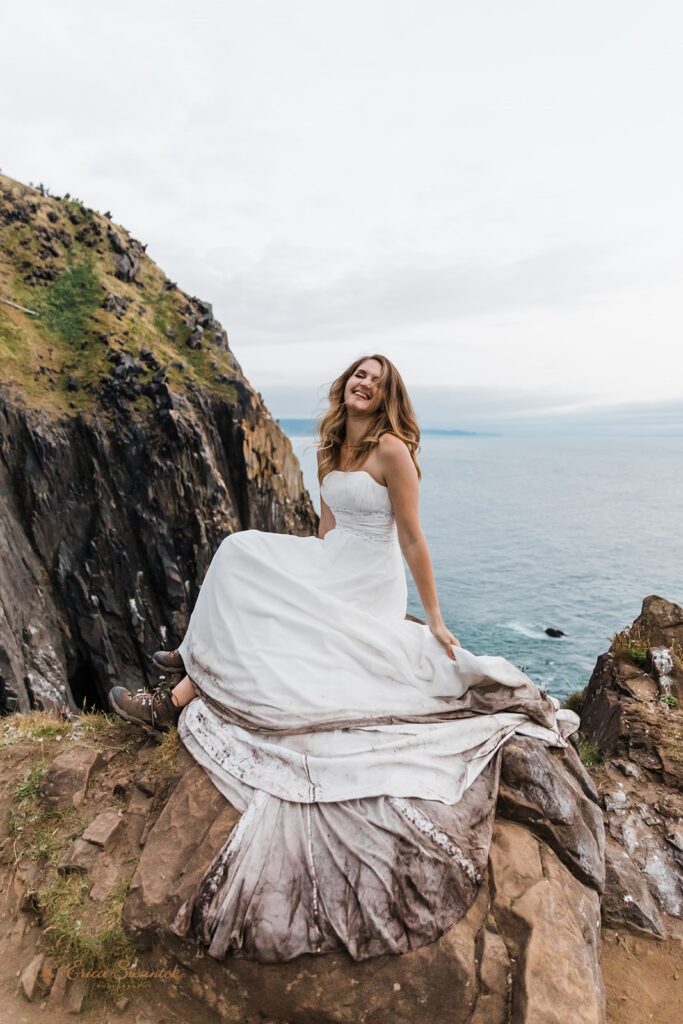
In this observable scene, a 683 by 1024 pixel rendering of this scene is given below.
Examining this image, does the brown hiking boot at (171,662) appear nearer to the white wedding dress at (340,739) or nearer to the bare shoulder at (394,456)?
the white wedding dress at (340,739)

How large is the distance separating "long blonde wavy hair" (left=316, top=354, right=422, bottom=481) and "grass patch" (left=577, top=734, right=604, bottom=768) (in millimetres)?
4164

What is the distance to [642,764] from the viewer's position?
20.5 ft

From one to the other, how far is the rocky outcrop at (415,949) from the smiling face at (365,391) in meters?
3.35

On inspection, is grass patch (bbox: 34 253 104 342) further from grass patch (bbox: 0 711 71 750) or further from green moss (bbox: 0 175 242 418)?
grass patch (bbox: 0 711 71 750)

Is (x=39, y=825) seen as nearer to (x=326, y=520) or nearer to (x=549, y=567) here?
(x=326, y=520)

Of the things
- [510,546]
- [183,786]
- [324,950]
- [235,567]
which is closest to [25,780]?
[183,786]

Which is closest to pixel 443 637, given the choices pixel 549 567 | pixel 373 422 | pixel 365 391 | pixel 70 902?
pixel 373 422

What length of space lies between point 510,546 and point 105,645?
60.8 meters

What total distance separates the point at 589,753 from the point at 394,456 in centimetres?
466

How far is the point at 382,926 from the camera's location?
3.56 meters

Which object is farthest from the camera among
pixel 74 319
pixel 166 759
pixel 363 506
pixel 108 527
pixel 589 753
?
pixel 74 319

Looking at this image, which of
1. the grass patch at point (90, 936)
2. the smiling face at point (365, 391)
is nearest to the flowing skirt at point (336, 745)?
the grass patch at point (90, 936)

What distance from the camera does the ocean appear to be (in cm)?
3903

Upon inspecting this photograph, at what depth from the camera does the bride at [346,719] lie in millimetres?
3633
